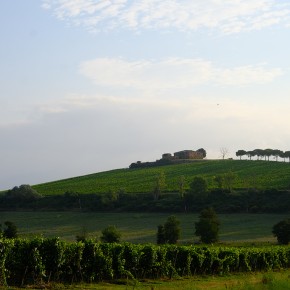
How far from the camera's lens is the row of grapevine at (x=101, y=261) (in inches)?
1155

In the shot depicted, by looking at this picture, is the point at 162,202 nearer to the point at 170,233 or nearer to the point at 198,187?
the point at 198,187

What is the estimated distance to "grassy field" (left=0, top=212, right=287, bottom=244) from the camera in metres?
71.9

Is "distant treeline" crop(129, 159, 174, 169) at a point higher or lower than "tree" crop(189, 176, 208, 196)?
higher

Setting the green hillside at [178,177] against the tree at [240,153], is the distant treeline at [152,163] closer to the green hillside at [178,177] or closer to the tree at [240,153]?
the green hillside at [178,177]

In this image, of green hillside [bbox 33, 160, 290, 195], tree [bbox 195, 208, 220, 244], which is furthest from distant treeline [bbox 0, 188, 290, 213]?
tree [bbox 195, 208, 220, 244]

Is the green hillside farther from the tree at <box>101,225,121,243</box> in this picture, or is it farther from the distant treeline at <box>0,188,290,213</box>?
the tree at <box>101,225,121,243</box>

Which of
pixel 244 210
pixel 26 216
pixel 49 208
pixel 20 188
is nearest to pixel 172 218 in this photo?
pixel 244 210

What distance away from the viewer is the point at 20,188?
11594cm

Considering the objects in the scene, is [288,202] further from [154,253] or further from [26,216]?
[154,253]

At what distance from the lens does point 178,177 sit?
454ft

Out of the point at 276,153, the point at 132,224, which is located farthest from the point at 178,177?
the point at 276,153

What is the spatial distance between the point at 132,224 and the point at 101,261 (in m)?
52.9

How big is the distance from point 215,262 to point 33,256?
16.8 metres

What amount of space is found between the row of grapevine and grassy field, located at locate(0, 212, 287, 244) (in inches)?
1014
